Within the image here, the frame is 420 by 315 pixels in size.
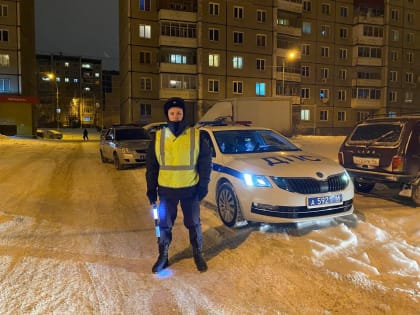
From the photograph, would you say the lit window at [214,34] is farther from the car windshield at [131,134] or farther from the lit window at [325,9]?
the car windshield at [131,134]

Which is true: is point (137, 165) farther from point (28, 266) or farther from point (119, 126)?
point (28, 266)

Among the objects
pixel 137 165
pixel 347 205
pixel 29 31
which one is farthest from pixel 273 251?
pixel 29 31

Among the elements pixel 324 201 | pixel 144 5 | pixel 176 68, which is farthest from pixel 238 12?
pixel 324 201

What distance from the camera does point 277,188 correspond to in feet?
17.8

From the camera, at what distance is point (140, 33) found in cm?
4444

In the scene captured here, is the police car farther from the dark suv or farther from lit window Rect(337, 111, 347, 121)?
lit window Rect(337, 111, 347, 121)

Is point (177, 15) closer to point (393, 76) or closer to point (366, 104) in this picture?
point (366, 104)

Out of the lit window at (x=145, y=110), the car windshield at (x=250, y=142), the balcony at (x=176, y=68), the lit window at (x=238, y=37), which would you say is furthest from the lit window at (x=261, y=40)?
the car windshield at (x=250, y=142)

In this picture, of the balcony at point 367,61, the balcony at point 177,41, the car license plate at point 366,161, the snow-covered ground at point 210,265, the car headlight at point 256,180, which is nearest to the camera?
the snow-covered ground at point 210,265

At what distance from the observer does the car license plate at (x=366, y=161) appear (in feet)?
25.5

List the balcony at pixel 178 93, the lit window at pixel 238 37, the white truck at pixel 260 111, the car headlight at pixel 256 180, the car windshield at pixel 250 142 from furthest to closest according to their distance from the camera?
Result: the lit window at pixel 238 37 → the balcony at pixel 178 93 → the white truck at pixel 260 111 → the car windshield at pixel 250 142 → the car headlight at pixel 256 180

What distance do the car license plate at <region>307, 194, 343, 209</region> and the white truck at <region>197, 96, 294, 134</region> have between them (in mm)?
18507

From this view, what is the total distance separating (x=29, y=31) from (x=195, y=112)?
26.5 meters

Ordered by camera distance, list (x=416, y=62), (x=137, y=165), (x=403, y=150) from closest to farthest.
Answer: (x=403, y=150) → (x=137, y=165) → (x=416, y=62)
